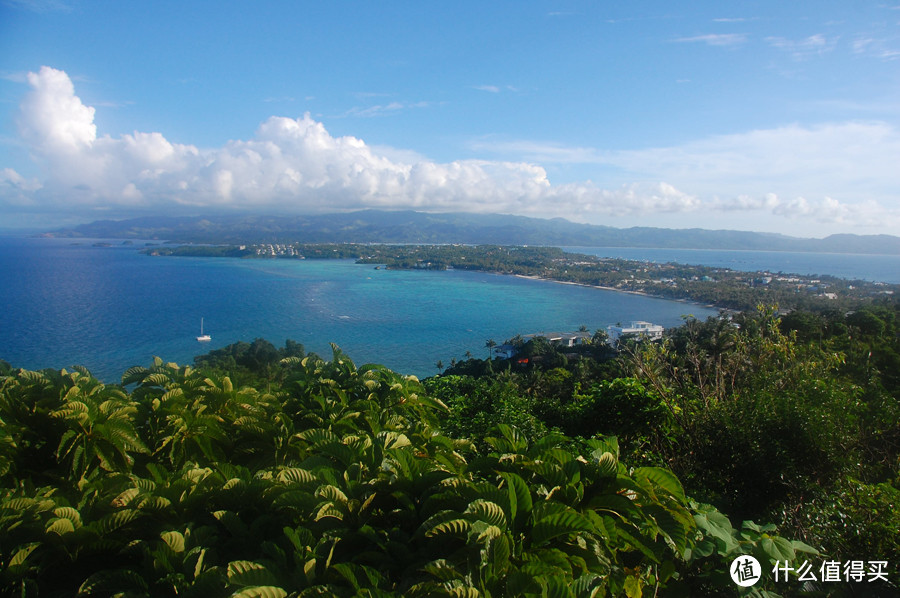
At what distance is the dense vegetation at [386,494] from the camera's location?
1539 mm

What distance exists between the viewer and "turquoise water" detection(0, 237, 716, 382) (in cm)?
3450

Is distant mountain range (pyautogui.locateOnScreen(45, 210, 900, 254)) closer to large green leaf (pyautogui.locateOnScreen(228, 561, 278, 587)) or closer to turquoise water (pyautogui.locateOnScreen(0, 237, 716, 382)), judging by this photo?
turquoise water (pyautogui.locateOnScreen(0, 237, 716, 382))

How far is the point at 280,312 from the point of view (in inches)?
1873

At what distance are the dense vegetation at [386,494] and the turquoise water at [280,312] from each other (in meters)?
27.7

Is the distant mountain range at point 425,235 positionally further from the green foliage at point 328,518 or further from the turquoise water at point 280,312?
the green foliage at point 328,518

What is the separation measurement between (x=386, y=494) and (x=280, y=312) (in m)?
48.7

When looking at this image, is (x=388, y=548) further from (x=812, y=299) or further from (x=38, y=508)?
(x=812, y=299)

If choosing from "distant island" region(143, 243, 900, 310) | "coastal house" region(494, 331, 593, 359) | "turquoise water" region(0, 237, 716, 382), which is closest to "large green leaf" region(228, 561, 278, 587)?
"distant island" region(143, 243, 900, 310)

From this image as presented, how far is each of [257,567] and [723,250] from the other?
16879 centimetres

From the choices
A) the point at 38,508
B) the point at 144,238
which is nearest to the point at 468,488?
the point at 38,508

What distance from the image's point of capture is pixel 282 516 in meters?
1.85

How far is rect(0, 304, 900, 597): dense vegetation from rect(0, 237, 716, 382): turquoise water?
90.9 feet

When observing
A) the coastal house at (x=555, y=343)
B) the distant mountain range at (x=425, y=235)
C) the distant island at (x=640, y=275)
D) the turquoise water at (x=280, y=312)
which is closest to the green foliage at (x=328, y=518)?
the distant island at (x=640, y=275)

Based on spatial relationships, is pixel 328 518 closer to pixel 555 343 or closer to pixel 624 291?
pixel 555 343
